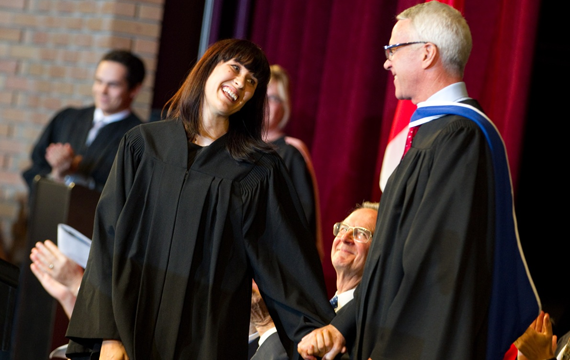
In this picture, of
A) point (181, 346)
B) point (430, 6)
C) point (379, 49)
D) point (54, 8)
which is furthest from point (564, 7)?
point (54, 8)

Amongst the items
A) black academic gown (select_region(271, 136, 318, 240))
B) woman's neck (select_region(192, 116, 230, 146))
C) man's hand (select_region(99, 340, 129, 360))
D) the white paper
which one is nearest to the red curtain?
black academic gown (select_region(271, 136, 318, 240))

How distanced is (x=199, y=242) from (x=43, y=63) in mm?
3388

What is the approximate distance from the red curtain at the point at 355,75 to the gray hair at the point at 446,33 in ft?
3.78

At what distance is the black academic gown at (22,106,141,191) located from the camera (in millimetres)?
4277

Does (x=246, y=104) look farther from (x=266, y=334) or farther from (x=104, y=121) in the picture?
(x=104, y=121)

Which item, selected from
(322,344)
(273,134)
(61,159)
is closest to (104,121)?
(61,159)

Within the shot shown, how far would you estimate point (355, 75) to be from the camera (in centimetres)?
428

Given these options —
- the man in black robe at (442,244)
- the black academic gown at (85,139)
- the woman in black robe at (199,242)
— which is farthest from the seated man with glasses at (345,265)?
the black academic gown at (85,139)

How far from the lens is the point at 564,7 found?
12.6ft

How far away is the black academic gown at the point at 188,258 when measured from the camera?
2.26m

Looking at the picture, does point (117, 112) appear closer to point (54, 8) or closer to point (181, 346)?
point (54, 8)

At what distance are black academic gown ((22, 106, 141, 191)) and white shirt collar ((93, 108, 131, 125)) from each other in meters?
0.03

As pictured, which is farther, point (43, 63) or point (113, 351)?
point (43, 63)

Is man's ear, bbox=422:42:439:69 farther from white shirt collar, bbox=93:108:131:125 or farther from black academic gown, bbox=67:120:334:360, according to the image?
white shirt collar, bbox=93:108:131:125
